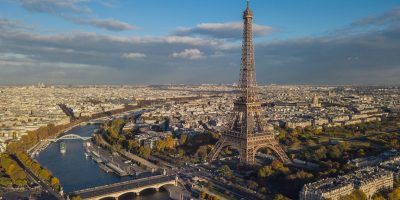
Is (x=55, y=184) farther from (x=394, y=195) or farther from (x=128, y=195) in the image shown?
(x=394, y=195)

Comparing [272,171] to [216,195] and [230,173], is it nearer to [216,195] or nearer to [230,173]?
[230,173]

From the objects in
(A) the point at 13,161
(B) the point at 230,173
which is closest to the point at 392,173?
(B) the point at 230,173

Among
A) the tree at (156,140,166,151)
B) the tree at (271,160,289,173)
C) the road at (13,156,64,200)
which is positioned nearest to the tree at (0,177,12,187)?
the road at (13,156,64,200)

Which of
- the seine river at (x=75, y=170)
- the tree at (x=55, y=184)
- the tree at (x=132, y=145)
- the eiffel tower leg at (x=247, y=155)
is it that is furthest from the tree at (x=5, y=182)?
the eiffel tower leg at (x=247, y=155)

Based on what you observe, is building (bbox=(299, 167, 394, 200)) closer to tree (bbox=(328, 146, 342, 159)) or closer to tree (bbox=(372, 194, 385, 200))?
tree (bbox=(372, 194, 385, 200))

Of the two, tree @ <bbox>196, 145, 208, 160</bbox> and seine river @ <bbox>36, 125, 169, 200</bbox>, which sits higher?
tree @ <bbox>196, 145, 208, 160</bbox>
